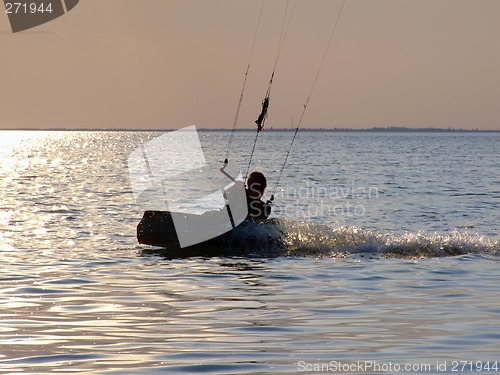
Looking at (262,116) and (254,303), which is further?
(262,116)

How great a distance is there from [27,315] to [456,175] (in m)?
51.4

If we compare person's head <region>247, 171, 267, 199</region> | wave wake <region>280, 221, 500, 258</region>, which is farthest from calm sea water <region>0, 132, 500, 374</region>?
person's head <region>247, 171, 267, 199</region>

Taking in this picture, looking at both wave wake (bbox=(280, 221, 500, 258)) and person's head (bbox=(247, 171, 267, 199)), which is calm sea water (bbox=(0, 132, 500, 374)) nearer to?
wave wake (bbox=(280, 221, 500, 258))

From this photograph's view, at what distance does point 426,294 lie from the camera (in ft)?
50.6

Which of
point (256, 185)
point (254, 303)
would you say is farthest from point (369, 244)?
point (254, 303)

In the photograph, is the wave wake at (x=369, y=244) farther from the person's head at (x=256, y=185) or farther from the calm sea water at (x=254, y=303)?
the person's head at (x=256, y=185)

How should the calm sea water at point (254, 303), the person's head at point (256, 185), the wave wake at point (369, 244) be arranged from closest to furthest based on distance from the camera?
the calm sea water at point (254, 303)
the wave wake at point (369, 244)
the person's head at point (256, 185)

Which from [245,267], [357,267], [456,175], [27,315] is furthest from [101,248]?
[456,175]

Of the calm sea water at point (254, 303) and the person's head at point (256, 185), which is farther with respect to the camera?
the person's head at point (256, 185)

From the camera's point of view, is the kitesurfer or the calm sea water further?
the kitesurfer

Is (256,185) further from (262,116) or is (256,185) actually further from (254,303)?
(254,303)

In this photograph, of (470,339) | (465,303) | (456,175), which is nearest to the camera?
(470,339)

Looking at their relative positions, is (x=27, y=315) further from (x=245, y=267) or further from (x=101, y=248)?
(x=101, y=248)

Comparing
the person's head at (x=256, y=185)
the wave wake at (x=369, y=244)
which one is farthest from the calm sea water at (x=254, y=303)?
the person's head at (x=256, y=185)
